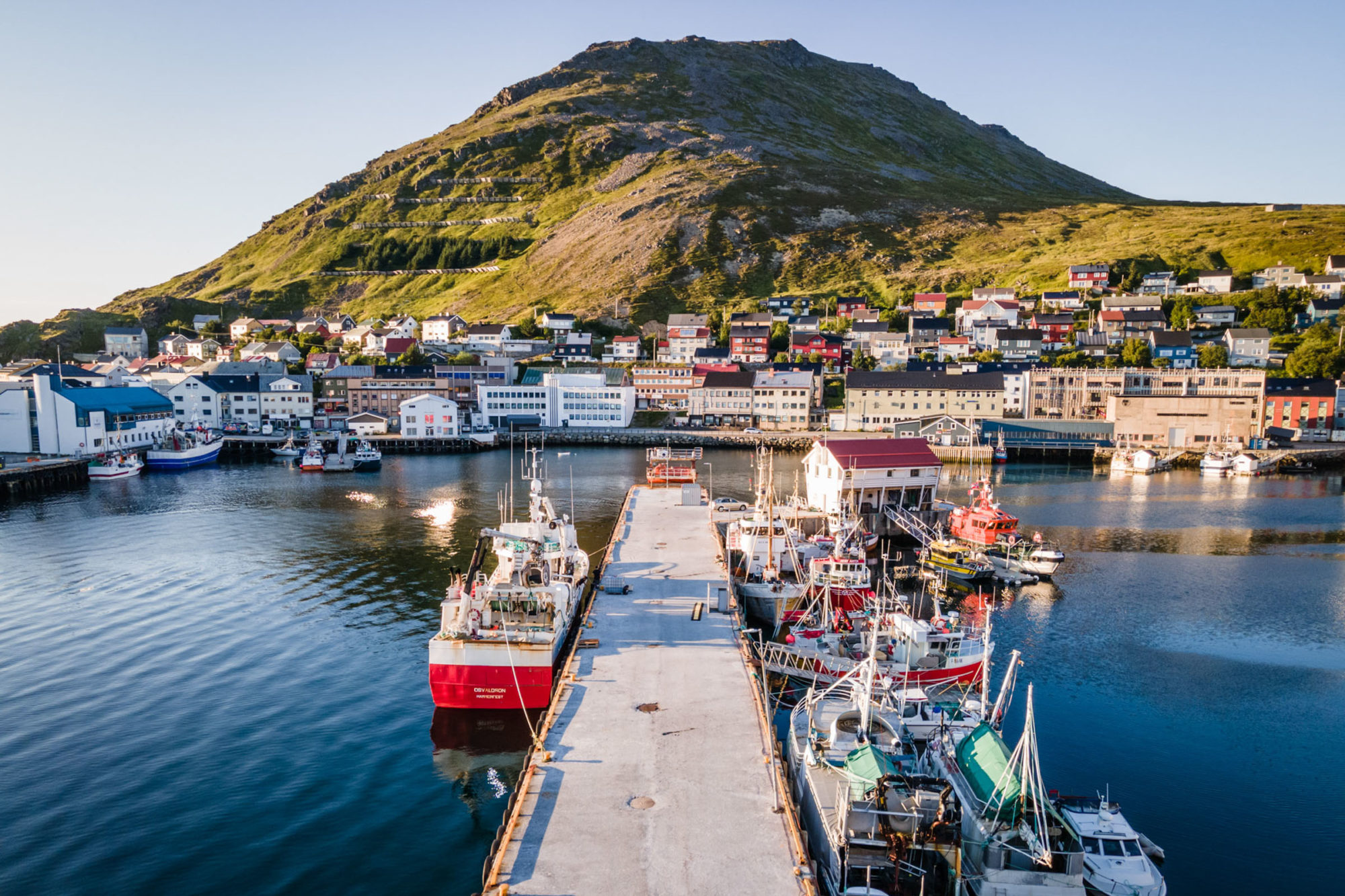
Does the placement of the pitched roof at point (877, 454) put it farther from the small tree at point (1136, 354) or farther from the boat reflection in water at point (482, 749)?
the small tree at point (1136, 354)

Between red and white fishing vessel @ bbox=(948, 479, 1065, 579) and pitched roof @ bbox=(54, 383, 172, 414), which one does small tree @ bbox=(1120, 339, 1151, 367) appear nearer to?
red and white fishing vessel @ bbox=(948, 479, 1065, 579)

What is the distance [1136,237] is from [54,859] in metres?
212

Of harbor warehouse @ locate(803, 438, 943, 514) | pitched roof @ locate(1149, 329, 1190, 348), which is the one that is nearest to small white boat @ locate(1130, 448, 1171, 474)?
pitched roof @ locate(1149, 329, 1190, 348)

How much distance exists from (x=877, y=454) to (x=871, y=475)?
5.04 ft

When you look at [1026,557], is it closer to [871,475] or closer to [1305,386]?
[871,475]

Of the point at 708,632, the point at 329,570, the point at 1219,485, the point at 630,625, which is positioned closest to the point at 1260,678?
the point at 708,632

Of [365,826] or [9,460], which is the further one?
[9,460]

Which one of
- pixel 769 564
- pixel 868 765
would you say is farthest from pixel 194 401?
pixel 868 765

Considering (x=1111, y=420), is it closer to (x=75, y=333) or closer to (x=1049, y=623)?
(x=1049, y=623)

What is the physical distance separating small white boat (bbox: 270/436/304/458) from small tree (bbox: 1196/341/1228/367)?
11963 centimetres

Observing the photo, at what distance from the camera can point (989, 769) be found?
1784 centimetres

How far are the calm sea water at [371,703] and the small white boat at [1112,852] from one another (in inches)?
61.3

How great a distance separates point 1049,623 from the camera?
1410 inches

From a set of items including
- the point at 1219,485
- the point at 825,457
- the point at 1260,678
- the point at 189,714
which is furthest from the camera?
the point at 1219,485
